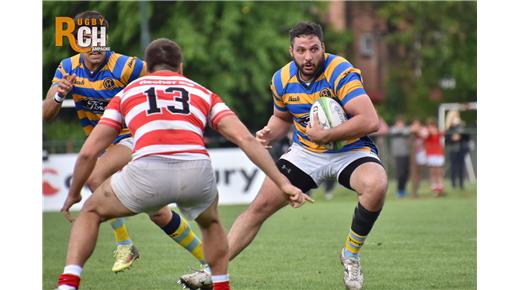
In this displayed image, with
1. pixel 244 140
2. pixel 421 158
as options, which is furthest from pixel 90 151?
pixel 421 158

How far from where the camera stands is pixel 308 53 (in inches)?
337

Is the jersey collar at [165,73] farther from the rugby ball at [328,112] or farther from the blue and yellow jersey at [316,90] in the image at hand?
the blue and yellow jersey at [316,90]

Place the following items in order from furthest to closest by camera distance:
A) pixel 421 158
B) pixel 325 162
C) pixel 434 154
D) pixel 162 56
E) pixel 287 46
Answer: pixel 287 46, pixel 421 158, pixel 434 154, pixel 325 162, pixel 162 56

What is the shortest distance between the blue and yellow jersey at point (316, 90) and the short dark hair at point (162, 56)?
6.01ft

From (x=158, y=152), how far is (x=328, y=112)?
2.04m

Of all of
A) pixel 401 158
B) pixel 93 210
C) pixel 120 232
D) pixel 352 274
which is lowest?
pixel 401 158

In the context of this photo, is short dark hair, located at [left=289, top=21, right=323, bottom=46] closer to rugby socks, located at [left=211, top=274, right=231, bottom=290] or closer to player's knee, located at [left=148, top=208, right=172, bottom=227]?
player's knee, located at [left=148, top=208, right=172, bottom=227]

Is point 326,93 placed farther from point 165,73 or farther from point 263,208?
point 165,73

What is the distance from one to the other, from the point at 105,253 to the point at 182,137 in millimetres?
5243

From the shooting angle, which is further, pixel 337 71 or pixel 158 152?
pixel 337 71

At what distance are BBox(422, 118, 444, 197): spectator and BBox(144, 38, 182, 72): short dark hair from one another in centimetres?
1753

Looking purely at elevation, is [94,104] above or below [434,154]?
above

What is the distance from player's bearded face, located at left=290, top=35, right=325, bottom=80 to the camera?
28.1 feet
